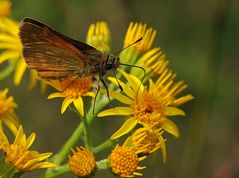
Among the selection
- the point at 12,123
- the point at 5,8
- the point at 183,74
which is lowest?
the point at 12,123

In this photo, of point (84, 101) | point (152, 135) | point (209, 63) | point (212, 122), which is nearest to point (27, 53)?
point (84, 101)

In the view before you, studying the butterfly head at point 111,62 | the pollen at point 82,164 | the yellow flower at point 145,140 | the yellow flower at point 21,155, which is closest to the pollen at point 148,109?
the yellow flower at point 145,140

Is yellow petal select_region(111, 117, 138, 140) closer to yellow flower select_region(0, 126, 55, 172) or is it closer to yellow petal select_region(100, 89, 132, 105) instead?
yellow petal select_region(100, 89, 132, 105)

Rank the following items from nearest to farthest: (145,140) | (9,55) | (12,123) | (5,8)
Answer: (145,140) < (12,123) < (9,55) < (5,8)

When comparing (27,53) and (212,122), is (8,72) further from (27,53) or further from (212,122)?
(212,122)

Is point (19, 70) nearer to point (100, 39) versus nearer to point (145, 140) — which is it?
point (100, 39)

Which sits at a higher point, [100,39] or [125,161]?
[100,39]

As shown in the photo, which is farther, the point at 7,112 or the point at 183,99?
the point at 7,112

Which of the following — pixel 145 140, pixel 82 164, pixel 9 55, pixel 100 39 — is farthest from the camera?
pixel 9 55

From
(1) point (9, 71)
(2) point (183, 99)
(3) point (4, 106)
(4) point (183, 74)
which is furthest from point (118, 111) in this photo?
(4) point (183, 74)
